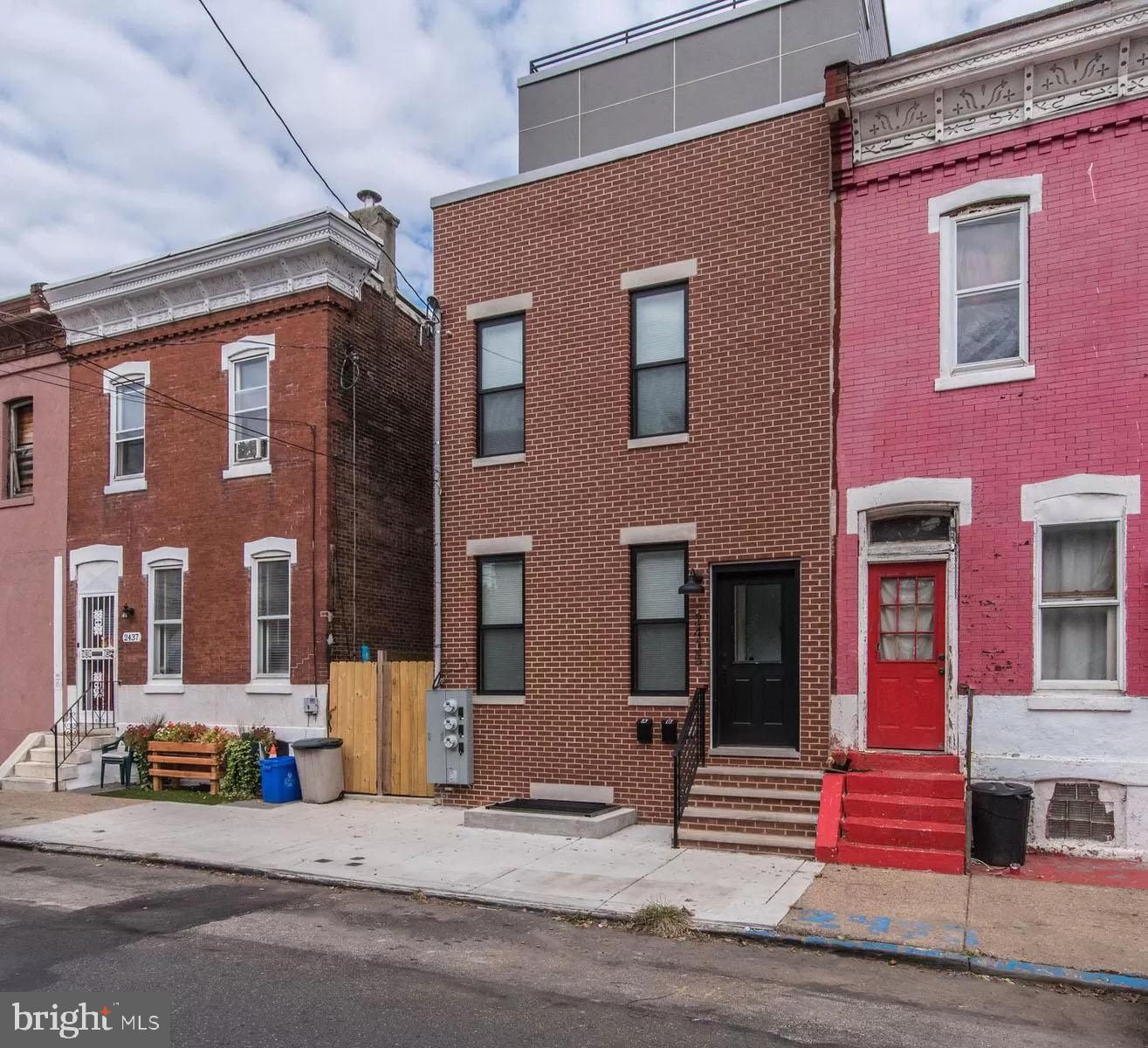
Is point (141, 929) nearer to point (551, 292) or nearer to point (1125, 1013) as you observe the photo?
point (1125, 1013)

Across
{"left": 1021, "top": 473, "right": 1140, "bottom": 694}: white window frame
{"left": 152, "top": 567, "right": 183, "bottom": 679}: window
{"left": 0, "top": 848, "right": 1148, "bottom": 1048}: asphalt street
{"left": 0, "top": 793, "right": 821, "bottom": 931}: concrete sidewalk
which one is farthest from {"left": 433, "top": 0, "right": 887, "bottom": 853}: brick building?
{"left": 152, "top": 567, "right": 183, "bottom": 679}: window

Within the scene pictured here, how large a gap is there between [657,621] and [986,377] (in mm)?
4573

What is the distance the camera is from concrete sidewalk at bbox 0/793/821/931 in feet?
28.4

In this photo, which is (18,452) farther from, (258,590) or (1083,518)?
(1083,518)

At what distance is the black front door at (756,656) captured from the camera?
1157cm

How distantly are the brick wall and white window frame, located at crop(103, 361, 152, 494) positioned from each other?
3.80 meters

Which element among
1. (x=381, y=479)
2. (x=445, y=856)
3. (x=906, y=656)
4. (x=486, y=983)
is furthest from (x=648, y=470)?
(x=486, y=983)

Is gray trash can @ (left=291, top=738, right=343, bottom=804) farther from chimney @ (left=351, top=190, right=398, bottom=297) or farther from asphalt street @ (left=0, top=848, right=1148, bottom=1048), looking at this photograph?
chimney @ (left=351, top=190, right=398, bottom=297)

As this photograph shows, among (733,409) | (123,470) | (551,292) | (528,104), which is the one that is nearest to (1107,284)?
(733,409)

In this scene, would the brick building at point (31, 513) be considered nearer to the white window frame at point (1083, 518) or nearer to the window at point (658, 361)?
the window at point (658, 361)

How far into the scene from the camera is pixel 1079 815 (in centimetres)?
993

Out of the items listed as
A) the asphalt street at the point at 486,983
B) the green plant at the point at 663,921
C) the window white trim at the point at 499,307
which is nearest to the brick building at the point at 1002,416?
the green plant at the point at 663,921

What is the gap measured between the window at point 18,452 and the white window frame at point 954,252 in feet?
52.1

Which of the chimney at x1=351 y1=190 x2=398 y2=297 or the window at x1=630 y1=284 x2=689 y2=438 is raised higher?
the chimney at x1=351 y1=190 x2=398 y2=297
